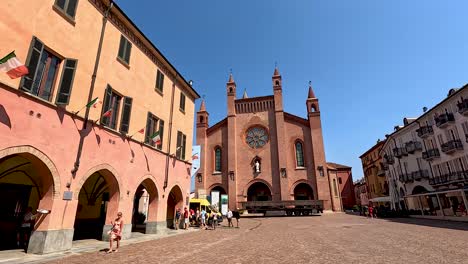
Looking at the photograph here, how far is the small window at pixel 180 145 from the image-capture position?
17.8 metres

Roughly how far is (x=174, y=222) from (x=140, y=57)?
11716 mm

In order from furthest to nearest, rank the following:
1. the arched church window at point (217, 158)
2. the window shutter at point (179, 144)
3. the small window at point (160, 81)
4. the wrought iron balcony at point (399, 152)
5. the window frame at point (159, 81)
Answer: the arched church window at point (217, 158) → the wrought iron balcony at point (399, 152) → the window shutter at point (179, 144) → the small window at point (160, 81) → the window frame at point (159, 81)

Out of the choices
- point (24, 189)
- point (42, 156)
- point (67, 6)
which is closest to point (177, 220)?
point (24, 189)

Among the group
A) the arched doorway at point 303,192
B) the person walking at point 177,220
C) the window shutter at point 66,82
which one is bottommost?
the person walking at point 177,220

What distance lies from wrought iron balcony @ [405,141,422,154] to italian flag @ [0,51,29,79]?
Result: 3677 centimetres

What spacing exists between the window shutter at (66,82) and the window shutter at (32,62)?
3.33 ft

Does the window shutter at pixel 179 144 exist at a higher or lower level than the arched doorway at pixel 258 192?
higher

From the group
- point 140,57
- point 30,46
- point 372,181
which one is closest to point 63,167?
point 30,46

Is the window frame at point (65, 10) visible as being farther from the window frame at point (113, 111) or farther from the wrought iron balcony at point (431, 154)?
the wrought iron balcony at point (431, 154)

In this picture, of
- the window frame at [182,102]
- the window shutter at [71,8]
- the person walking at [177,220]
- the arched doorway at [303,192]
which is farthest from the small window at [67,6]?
the arched doorway at [303,192]

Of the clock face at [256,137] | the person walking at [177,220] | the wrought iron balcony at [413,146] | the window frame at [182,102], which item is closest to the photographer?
the person walking at [177,220]

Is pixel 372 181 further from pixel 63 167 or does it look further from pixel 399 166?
pixel 63 167

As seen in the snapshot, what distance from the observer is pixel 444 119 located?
24.6 m

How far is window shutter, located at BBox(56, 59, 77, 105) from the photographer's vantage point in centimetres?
→ 907
